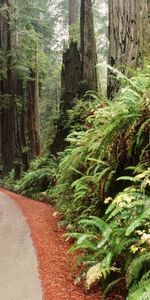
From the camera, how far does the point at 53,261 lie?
16.5ft

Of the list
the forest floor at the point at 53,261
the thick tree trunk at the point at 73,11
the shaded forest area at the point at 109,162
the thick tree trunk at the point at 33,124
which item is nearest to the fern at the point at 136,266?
the shaded forest area at the point at 109,162

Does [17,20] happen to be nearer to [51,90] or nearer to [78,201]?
[51,90]

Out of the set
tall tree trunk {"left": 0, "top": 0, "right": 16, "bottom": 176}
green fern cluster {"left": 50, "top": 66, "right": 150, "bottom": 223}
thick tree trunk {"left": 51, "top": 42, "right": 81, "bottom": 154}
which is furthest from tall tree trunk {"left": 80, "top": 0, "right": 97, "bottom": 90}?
tall tree trunk {"left": 0, "top": 0, "right": 16, "bottom": 176}

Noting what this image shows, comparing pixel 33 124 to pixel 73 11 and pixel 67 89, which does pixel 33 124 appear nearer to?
pixel 67 89

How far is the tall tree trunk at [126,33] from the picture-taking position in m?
7.36

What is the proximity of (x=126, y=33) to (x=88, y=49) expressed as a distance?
581 cm

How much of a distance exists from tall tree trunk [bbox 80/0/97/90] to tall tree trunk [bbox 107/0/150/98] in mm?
5064

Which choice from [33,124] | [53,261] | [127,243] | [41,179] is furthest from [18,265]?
[33,124]

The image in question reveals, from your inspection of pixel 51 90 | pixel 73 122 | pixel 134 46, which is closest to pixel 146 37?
pixel 134 46

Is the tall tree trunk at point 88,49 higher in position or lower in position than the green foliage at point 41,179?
higher

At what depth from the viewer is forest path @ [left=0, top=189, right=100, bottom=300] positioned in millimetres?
4109

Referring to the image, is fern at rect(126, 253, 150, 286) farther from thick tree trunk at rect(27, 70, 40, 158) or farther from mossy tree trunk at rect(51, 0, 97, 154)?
thick tree trunk at rect(27, 70, 40, 158)

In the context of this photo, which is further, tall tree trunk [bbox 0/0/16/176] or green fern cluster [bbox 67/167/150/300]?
tall tree trunk [bbox 0/0/16/176]

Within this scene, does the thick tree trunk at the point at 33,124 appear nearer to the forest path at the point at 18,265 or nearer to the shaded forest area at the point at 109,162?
the shaded forest area at the point at 109,162
